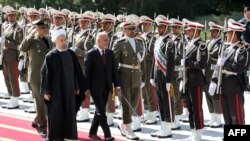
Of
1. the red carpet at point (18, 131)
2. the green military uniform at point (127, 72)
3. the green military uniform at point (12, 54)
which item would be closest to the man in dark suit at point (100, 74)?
the green military uniform at point (127, 72)

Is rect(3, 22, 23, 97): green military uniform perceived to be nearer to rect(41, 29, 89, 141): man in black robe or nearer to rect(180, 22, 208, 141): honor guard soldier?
rect(41, 29, 89, 141): man in black robe

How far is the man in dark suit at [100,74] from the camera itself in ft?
34.8

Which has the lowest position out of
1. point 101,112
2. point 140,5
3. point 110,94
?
point 101,112

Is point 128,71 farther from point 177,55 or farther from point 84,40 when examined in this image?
point 84,40

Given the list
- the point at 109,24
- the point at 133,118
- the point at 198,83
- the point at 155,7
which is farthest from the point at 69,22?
the point at 155,7

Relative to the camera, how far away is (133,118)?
1174cm

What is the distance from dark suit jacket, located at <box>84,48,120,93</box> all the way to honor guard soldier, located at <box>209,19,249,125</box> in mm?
1881

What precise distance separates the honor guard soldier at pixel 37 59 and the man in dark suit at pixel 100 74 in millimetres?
1055

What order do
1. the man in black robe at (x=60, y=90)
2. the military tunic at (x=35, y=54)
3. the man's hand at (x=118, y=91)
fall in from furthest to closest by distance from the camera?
the military tunic at (x=35, y=54) < the man's hand at (x=118, y=91) < the man in black robe at (x=60, y=90)

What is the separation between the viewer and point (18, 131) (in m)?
11.4

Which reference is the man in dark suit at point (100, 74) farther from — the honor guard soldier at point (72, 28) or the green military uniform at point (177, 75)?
the honor guard soldier at point (72, 28)

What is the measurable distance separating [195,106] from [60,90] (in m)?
2.41

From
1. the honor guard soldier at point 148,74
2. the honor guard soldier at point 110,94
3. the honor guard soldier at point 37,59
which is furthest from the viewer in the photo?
the honor guard soldier at point 148,74

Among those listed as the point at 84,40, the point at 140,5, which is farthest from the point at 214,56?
the point at 140,5
